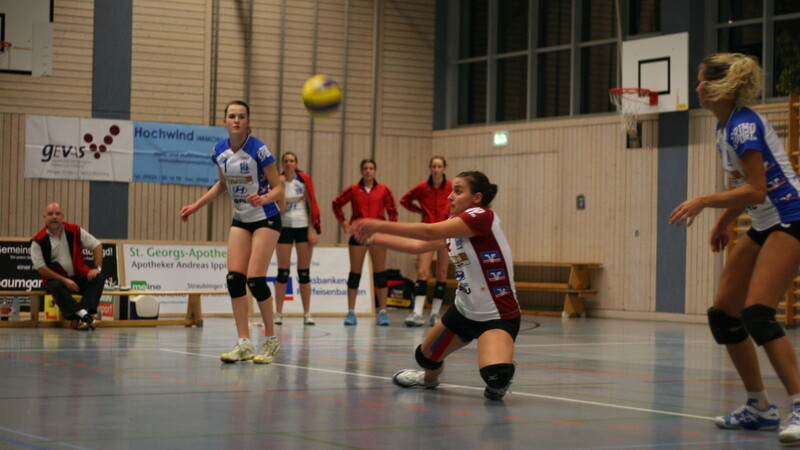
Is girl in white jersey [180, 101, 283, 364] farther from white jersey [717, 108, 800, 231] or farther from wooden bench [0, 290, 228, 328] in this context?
wooden bench [0, 290, 228, 328]

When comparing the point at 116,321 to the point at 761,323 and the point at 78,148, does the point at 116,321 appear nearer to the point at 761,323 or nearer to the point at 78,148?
the point at 78,148

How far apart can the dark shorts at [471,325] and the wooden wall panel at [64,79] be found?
1251 cm

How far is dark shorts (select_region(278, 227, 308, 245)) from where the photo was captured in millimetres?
12461

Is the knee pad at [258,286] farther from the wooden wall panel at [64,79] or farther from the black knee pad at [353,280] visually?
the wooden wall panel at [64,79]

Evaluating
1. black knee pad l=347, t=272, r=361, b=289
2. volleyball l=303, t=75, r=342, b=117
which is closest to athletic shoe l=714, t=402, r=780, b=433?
volleyball l=303, t=75, r=342, b=117

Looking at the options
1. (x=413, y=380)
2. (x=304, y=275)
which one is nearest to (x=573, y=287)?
(x=304, y=275)

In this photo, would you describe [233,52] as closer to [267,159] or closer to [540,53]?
Answer: [540,53]

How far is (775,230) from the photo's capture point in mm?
4688

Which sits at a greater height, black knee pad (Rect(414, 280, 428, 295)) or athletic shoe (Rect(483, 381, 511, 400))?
black knee pad (Rect(414, 280, 428, 295))

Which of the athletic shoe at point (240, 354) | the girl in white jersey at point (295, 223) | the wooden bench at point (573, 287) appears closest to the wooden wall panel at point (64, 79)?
the girl in white jersey at point (295, 223)

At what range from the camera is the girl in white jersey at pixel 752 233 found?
4.57m

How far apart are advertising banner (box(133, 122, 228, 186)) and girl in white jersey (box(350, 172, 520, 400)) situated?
12.2m

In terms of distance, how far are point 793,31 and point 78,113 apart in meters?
11.3

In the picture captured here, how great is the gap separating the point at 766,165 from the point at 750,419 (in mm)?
1163
